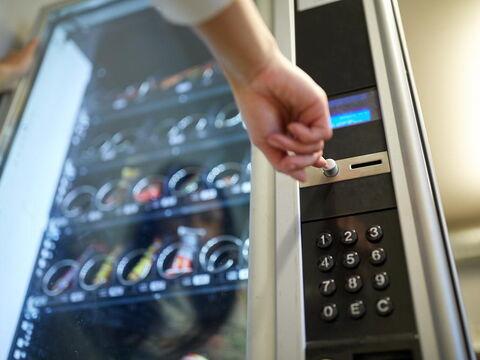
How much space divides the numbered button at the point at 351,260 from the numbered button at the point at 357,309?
0.14 feet

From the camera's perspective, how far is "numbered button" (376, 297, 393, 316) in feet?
1.84

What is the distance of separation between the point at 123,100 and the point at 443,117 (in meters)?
0.78

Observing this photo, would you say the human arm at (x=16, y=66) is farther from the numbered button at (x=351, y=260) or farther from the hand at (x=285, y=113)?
the numbered button at (x=351, y=260)

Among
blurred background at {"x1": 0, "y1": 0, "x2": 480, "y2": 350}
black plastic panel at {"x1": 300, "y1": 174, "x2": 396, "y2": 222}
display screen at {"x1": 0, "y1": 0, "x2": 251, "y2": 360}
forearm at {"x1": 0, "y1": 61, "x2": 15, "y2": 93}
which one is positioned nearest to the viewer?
black plastic panel at {"x1": 300, "y1": 174, "x2": 396, "y2": 222}

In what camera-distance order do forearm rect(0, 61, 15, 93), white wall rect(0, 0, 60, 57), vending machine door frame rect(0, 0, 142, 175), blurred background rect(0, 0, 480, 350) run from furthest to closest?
white wall rect(0, 0, 60, 57), forearm rect(0, 61, 15, 93), vending machine door frame rect(0, 0, 142, 175), blurred background rect(0, 0, 480, 350)

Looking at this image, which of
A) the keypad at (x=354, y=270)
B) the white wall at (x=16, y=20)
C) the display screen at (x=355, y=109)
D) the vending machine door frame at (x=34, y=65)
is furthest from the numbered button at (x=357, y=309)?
the white wall at (x=16, y=20)

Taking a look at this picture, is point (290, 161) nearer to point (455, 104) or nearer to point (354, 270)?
point (354, 270)

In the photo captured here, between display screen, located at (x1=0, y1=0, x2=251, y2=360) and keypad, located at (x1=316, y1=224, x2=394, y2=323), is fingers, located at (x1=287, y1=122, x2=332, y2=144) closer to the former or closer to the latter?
keypad, located at (x1=316, y1=224, x2=394, y2=323)

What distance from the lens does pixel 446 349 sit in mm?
519

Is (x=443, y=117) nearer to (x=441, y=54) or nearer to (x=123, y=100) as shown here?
(x=441, y=54)

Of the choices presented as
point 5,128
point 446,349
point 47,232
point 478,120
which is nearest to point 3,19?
point 5,128

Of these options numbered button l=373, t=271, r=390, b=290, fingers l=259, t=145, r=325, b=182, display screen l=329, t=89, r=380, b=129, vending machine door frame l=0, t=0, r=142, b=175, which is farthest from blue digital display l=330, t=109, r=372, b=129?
vending machine door frame l=0, t=0, r=142, b=175

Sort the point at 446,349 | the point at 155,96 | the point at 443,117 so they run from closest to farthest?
1. the point at 446,349
2. the point at 443,117
3. the point at 155,96

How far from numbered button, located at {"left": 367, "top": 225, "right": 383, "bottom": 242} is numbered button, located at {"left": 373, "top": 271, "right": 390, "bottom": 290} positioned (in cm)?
4
